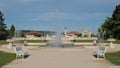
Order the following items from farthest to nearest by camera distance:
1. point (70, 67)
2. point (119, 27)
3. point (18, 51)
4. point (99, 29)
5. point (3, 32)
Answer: point (99, 29)
point (3, 32)
point (119, 27)
point (18, 51)
point (70, 67)

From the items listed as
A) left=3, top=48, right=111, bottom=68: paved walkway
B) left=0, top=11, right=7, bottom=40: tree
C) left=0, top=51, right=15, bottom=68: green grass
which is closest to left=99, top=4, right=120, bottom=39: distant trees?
left=0, top=11, right=7, bottom=40: tree

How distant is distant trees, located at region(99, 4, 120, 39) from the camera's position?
233 feet

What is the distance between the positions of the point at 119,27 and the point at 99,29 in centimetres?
1495

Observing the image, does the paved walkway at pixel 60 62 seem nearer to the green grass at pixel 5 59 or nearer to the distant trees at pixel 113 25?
the green grass at pixel 5 59

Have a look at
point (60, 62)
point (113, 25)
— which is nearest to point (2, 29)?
point (113, 25)

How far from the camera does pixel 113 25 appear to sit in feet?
240

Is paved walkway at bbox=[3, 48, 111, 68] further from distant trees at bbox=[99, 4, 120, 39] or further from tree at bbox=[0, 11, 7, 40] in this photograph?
tree at bbox=[0, 11, 7, 40]

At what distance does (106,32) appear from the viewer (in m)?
75.3

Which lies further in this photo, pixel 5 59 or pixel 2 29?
pixel 2 29

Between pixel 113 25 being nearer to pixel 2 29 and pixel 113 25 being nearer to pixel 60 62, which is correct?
pixel 2 29

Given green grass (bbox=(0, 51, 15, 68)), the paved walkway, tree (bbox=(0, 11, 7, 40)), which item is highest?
tree (bbox=(0, 11, 7, 40))

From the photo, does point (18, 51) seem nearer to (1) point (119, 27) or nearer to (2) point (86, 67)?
(2) point (86, 67)

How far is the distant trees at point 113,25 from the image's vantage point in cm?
7112

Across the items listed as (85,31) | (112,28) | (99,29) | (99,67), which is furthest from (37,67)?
(85,31)
